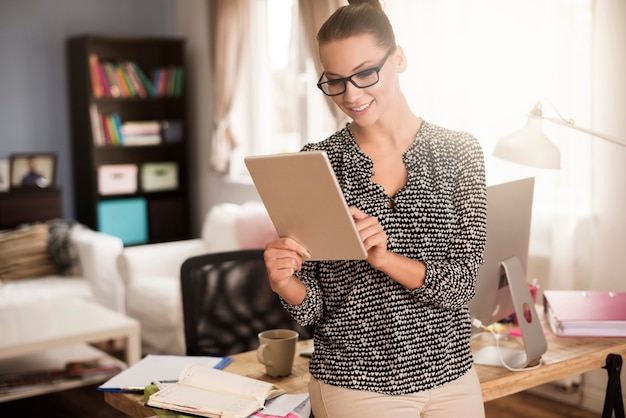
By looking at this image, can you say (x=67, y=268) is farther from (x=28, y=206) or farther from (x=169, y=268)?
(x=28, y=206)

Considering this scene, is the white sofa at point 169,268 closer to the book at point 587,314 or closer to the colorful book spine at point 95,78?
the colorful book spine at point 95,78

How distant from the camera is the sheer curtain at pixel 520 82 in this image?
309cm

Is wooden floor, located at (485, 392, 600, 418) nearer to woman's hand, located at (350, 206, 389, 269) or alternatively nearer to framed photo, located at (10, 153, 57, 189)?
woman's hand, located at (350, 206, 389, 269)

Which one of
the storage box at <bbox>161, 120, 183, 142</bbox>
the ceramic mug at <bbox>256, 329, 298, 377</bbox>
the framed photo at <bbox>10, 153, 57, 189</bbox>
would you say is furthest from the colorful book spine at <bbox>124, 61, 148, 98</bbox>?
the ceramic mug at <bbox>256, 329, 298, 377</bbox>

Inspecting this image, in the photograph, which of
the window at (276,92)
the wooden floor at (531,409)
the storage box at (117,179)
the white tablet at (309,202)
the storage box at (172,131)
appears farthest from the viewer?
the storage box at (172,131)

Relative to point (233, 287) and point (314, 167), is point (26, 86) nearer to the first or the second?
point (233, 287)

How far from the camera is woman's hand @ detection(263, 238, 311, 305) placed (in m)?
1.28

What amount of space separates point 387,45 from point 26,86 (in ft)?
15.6

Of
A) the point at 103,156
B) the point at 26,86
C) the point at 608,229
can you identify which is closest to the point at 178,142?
the point at 103,156

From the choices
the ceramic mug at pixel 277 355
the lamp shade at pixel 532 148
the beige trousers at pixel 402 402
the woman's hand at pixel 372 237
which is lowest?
the ceramic mug at pixel 277 355

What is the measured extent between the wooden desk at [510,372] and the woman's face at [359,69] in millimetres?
728

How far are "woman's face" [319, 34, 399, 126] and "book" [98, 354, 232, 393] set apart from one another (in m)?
0.78

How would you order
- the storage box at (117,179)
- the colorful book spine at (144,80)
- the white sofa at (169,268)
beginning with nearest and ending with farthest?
the white sofa at (169,268) < the storage box at (117,179) < the colorful book spine at (144,80)

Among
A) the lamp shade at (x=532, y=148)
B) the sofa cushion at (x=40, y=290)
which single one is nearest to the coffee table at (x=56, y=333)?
the sofa cushion at (x=40, y=290)
